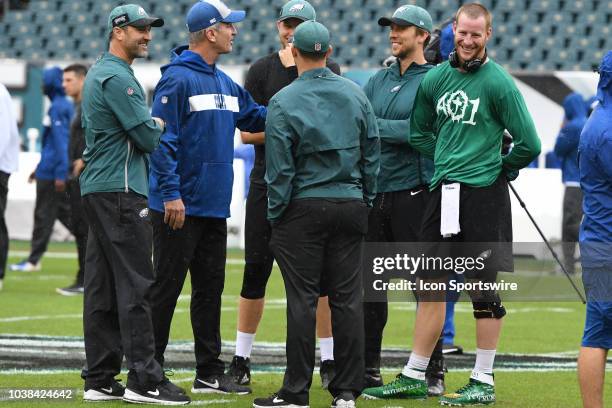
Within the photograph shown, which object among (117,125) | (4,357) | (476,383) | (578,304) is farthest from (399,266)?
(578,304)

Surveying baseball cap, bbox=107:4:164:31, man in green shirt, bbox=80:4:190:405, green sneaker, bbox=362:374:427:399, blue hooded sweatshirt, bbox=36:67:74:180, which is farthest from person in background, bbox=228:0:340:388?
blue hooded sweatshirt, bbox=36:67:74:180

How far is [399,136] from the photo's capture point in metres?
7.37

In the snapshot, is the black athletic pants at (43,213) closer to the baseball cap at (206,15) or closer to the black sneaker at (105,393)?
the baseball cap at (206,15)

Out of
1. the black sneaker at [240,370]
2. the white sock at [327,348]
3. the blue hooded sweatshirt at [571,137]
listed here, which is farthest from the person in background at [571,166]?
the black sneaker at [240,370]

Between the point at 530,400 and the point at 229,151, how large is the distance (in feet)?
7.14

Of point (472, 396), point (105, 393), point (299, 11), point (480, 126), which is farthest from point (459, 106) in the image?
point (105, 393)

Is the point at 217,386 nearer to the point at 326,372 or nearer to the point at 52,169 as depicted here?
the point at 326,372

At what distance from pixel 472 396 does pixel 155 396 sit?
1689 mm

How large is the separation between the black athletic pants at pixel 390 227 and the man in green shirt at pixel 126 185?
132 centimetres

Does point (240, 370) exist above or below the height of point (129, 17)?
below

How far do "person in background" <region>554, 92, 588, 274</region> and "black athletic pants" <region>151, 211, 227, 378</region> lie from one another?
755 centimetres

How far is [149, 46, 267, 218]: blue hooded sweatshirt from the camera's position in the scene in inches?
278

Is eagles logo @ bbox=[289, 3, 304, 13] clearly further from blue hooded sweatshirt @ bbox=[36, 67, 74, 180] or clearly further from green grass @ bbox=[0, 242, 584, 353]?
blue hooded sweatshirt @ bbox=[36, 67, 74, 180]

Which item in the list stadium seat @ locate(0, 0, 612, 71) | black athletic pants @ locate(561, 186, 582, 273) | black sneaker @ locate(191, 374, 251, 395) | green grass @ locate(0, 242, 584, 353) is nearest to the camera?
black sneaker @ locate(191, 374, 251, 395)
